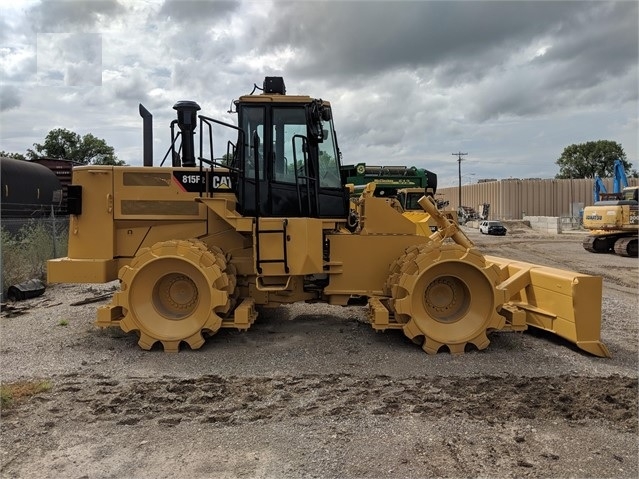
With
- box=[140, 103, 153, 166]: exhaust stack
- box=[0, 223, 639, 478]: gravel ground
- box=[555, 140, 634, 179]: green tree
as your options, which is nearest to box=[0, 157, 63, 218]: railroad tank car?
box=[140, 103, 153, 166]: exhaust stack

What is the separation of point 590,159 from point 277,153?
86583 millimetres

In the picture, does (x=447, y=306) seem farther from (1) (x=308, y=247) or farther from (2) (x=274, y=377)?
(2) (x=274, y=377)

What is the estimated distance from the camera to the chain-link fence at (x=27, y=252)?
10281 millimetres

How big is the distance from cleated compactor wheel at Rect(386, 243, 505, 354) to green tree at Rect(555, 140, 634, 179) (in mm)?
82574

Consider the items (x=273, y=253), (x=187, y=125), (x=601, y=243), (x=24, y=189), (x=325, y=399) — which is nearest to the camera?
(x=325, y=399)

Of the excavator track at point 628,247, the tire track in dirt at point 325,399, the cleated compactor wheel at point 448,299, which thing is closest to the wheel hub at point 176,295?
the tire track in dirt at point 325,399

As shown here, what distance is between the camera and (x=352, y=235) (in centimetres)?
670

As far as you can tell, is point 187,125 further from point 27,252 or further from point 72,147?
point 72,147

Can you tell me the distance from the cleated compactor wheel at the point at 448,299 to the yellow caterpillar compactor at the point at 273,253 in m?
0.01

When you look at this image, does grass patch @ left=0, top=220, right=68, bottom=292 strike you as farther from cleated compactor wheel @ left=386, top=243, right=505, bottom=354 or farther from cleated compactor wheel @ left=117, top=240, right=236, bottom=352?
cleated compactor wheel @ left=386, top=243, right=505, bottom=354

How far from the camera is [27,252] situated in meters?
11.0

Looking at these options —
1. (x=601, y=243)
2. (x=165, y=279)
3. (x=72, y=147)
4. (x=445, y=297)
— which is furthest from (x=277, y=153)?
(x=72, y=147)

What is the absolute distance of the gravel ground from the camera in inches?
139

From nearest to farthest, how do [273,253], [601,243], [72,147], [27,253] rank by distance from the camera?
[273,253] → [27,253] → [601,243] → [72,147]
